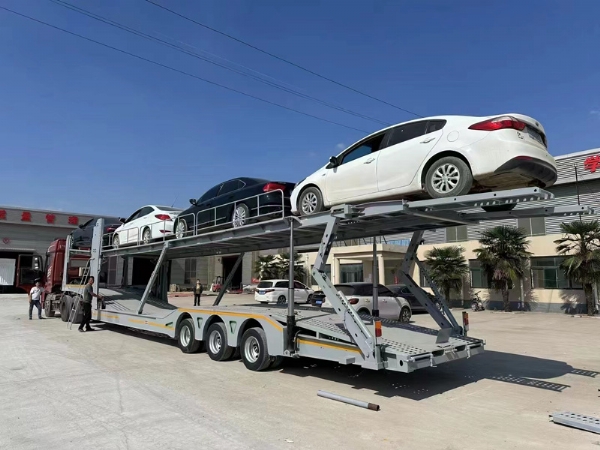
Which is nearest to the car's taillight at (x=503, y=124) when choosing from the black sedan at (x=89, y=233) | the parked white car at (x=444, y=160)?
the parked white car at (x=444, y=160)

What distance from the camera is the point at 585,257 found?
19266 mm

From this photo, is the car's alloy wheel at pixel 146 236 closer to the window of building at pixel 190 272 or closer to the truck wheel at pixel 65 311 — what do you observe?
the truck wheel at pixel 65 311

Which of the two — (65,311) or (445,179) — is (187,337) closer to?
(445,179)

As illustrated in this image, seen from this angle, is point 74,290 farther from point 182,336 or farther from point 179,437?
point 179,437

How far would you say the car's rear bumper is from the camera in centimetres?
538

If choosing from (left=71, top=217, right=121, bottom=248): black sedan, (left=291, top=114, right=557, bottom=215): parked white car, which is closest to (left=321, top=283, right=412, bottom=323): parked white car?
(left=291, top=114, right=557, bottom=215): parked white car

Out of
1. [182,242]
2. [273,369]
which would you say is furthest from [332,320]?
[182,242]

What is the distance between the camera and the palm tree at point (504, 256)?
2173 centimetres

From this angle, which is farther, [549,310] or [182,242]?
[549,310]

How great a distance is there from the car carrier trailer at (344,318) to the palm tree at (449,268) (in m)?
16.2

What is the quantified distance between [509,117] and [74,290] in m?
14.8

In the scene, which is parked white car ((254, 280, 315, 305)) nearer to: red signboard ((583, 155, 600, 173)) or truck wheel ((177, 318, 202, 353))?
truck wheel ((177, 318, 202, 353))

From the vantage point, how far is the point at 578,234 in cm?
2031

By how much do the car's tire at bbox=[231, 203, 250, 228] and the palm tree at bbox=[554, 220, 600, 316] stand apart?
54.6 ft
